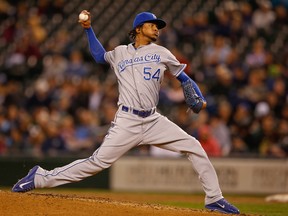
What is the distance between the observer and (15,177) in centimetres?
1408

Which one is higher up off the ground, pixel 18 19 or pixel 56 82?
pixel 18 19

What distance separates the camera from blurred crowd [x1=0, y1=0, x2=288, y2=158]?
1439 cm

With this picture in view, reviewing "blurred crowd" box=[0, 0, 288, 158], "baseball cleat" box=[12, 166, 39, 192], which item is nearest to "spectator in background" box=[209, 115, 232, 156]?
"blurred crowd" box=[0, 0, 288, 158]

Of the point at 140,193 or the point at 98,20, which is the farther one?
the point at 98,20

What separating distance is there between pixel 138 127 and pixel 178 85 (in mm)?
7769

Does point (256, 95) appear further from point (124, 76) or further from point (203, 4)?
point (124, 76)

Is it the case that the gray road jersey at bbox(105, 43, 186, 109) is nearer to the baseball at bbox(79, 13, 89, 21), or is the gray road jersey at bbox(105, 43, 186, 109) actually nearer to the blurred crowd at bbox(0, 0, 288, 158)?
the baseball at bbox(79, 13, 89, 21)

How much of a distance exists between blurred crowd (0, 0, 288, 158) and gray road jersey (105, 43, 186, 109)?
6109 millimetres

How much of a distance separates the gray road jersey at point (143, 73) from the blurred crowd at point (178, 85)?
611 centimetres

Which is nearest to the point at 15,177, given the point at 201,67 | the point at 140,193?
the point at 140,193

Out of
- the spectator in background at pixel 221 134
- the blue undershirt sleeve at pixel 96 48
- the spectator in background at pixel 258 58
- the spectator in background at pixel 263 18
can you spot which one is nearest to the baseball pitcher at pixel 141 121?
the blue undershirt sleeve at pixel 96 48

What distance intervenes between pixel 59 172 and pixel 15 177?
6.70 m

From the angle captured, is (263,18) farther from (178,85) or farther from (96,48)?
(96,48)

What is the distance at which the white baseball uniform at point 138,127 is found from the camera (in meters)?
7.48
